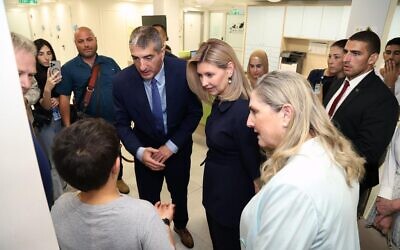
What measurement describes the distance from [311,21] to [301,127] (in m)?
6.35

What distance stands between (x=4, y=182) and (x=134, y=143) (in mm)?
1271

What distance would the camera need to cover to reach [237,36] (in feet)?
30.7

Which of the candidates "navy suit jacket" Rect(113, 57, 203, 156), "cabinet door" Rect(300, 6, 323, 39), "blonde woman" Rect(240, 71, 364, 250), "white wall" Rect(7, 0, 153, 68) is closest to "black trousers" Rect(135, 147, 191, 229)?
"navy suit jacket" Rect(113, 57, 203, 156)

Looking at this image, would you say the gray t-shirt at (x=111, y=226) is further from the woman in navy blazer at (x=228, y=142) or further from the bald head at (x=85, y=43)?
the bald head at (x=85, y=43)

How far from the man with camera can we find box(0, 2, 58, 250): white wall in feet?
6.49

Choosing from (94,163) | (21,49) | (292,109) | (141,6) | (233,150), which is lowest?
(233,150)

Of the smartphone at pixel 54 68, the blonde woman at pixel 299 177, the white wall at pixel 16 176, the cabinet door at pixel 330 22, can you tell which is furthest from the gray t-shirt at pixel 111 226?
the cabinet door at pixel 330 22

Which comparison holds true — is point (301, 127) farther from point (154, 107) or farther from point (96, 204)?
point (154, 107)

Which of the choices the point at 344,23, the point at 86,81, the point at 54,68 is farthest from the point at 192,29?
the point at 54,68

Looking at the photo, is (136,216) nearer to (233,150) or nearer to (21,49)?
(233,150)

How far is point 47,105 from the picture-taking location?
2312 millimetres

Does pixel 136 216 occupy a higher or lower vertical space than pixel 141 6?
lower

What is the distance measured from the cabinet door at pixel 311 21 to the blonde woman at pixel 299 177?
6.15m

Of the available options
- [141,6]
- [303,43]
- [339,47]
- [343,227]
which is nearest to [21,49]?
[343,227]
